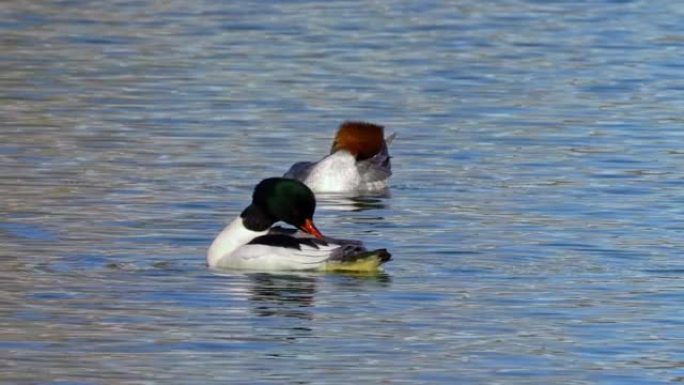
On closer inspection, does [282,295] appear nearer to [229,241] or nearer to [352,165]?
[229,241]

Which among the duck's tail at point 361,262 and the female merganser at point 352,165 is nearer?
the duck's tail at point 361,262

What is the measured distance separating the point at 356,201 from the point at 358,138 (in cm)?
128

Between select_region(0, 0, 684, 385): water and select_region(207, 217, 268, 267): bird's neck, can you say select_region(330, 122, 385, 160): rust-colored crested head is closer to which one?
select_region(0, 0, 684, 385): water

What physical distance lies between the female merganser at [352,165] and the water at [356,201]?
25 cm

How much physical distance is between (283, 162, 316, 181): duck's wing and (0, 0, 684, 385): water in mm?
498

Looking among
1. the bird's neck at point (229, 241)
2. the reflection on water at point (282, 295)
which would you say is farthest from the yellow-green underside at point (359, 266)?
the bird's neck at point (229, 241)

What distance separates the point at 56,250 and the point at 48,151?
576cm

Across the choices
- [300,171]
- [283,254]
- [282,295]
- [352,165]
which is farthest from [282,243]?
[352,165]

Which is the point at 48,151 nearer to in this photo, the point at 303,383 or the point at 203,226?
the point at 203,226

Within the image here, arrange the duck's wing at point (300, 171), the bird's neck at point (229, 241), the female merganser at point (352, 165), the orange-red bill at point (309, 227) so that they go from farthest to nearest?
the female merganser at point (352, 165) → the duck's wing at point (300, 171) → the orange-red bill at point (309, 227) → the bird's neck at point (229, 241)

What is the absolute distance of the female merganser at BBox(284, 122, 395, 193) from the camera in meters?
20.9

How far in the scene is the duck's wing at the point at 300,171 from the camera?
68.0ft

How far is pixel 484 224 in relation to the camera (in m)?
18.4

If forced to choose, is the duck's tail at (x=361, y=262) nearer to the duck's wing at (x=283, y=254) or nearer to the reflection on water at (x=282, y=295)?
the duck's wing at (x=283, y=254)
